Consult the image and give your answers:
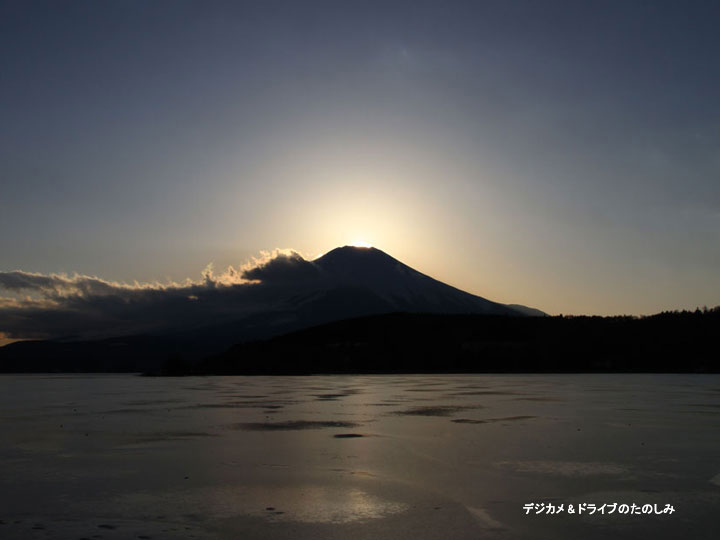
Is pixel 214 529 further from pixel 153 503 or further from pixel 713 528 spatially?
pixel 713 528

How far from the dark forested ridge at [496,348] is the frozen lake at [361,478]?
5049 inches

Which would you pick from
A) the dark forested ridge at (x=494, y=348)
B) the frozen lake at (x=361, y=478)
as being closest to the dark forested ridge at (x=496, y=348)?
the dark forested ridge at (x=494, y=348)

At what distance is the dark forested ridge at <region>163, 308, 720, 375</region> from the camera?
6033 inches

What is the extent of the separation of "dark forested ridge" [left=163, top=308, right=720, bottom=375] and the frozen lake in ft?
421

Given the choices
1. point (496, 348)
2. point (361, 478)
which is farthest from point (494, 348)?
point (361, 478)

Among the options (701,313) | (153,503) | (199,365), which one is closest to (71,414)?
(153,503)

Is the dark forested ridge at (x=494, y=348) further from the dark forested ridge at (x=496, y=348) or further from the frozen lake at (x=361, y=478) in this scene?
the frozen lake at (x=361, y=478)

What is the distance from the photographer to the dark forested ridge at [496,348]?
153250 millimetres

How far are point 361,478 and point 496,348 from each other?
157401mm

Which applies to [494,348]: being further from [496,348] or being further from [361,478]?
[361,478]

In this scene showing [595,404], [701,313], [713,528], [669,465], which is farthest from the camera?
[701,313]

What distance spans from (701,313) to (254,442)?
176237 millimetres

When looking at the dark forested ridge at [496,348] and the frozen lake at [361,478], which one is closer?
the frozen lake at [361,478]

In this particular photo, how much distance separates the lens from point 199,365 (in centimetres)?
18012
